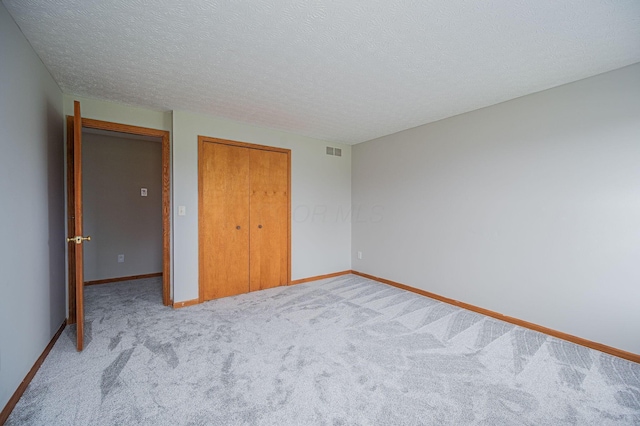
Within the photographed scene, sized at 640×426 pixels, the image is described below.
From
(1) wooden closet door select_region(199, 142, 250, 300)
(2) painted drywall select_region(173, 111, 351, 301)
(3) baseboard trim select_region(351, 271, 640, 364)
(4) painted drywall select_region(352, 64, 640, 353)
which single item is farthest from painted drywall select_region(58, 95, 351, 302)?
(3) baseboard trim select_region(351, 271, 640, 364)

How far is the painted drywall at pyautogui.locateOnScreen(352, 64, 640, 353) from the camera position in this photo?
227cm

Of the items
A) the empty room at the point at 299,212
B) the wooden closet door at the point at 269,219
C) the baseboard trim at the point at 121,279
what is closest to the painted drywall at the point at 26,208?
the empty room at the point at 299,212

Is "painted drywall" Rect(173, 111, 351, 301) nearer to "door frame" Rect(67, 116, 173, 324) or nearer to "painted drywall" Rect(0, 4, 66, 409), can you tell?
"door frame" Rect(67, 116, 173, 324)

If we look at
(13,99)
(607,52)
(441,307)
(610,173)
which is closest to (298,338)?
(441,307)

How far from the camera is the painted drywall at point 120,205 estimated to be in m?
4.27

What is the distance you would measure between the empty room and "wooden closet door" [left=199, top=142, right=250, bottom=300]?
3 cm

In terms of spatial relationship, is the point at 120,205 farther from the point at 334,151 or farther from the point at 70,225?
the point at 334,151

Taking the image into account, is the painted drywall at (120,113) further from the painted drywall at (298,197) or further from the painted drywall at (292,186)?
the painted drywall at (298,197)

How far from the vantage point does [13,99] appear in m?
1.73

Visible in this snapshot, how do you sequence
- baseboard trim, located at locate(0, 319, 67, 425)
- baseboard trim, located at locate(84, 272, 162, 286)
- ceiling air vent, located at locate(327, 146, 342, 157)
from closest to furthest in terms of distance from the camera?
baseboard trim, located at locate(0, 319, 67, 425) < baseboard trim, located at locate(84, 272, 162, 286) < ceiling air vent, located at locate(327, 146, 342, 157)

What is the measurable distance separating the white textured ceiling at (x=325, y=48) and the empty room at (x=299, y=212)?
0.02 m

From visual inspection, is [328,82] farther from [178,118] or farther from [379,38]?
[178,118]

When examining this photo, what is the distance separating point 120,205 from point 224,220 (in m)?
2.16

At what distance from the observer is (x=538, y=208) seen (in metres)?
2.72
